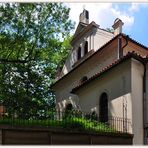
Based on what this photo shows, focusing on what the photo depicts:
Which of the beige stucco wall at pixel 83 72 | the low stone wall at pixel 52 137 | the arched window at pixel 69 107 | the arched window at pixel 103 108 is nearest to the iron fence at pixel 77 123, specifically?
the arched window at pixel 103 108

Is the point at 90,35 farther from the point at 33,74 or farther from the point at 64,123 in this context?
the point at 64,123

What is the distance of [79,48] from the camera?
97.3 feet

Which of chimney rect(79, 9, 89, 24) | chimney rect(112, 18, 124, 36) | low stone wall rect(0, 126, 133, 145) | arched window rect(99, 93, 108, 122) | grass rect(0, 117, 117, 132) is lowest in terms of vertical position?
low stone wall rect(0, 126, 133, 145)

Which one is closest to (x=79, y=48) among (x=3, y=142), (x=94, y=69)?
(x=94, y=69)

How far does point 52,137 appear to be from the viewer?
675 inches

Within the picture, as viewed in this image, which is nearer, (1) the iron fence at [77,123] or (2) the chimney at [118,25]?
(1) the iron fence at [77,123]

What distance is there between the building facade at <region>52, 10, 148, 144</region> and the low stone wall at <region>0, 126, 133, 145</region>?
6.75 ft

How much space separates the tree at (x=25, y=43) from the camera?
25859 millimetres

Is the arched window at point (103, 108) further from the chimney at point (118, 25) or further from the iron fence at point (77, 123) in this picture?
the chimney at point (118, 25)

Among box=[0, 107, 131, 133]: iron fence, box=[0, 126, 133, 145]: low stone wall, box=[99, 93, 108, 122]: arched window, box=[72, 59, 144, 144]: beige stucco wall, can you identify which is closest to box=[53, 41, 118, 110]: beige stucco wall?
box=[72, 59, 144, 144]: beige stucco wall

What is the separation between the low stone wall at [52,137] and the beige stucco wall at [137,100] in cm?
127

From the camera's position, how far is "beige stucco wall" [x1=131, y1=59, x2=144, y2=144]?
2008 centimetres

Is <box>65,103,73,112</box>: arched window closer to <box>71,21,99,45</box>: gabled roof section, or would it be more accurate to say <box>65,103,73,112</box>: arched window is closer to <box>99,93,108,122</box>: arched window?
<box>99,93,108,122</box>: arched window

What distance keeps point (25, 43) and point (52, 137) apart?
10.9m
